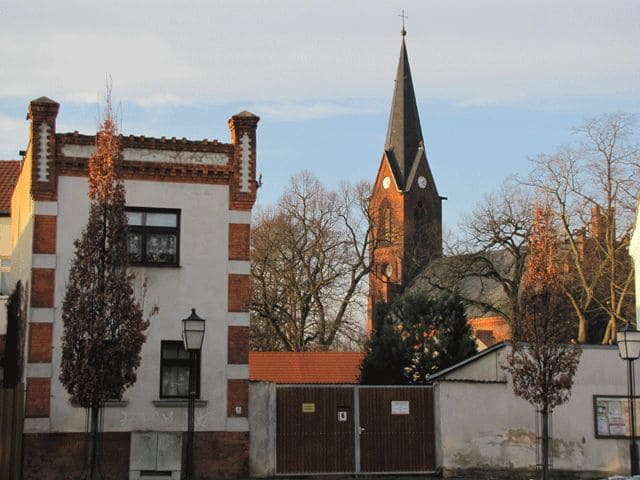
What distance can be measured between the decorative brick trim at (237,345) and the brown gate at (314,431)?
1233mm

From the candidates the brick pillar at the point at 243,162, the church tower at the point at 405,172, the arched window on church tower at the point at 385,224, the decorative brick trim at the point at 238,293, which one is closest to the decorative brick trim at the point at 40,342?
the decorative brick trim at the point at 238,293

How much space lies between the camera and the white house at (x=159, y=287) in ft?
71.9

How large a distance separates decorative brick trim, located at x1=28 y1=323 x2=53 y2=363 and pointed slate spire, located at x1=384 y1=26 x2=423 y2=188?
6239cm

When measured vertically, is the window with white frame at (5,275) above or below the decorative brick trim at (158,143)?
below

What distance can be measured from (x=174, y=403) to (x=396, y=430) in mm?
5346

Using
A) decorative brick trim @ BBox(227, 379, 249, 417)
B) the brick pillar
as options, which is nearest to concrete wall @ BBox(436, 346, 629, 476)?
decorative brick trim @ BBox(227, 379, 249, 417)

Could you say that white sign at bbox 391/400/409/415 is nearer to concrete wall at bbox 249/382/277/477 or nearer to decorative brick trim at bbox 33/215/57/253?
concrete wall at bbox 249/382/277/477

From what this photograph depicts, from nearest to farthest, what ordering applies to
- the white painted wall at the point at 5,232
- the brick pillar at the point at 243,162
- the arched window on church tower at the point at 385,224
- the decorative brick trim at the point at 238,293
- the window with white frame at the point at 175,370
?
the window with white frame at the point at 175,370, the decorative brick trim at the point at 238,293, the brick pillar at the point at 243,162, the white painted wall at the point at 5,232, the arched window on church tower at the point at 385,224

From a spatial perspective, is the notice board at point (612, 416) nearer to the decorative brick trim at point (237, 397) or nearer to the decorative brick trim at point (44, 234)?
the decorative brick trim at point (237, 397)

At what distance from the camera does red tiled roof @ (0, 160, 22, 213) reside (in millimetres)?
33372

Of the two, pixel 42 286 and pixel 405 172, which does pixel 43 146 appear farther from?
pixel 405 172

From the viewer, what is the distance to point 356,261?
Result: 2265 inches

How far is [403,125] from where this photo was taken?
83.7 metres

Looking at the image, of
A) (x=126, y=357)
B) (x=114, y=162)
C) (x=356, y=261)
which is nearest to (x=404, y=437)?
(x=126, y=357)
